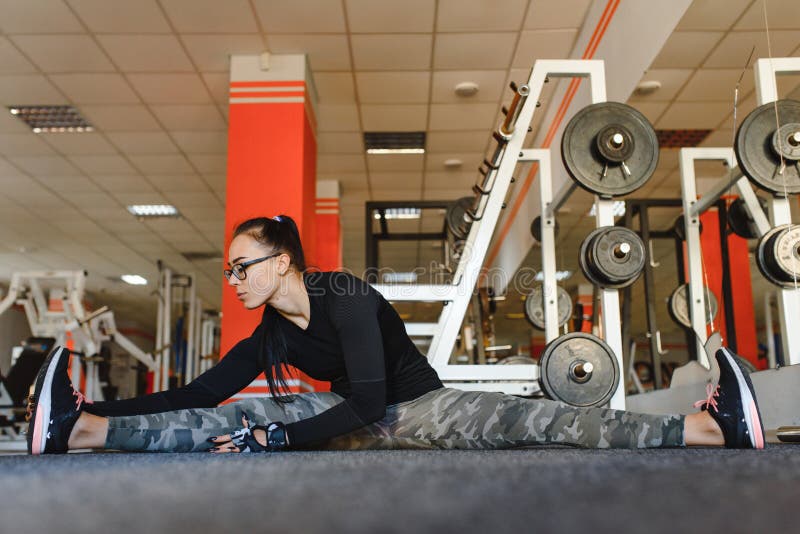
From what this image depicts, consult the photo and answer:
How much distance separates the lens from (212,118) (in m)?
5.77

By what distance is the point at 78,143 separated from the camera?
6.26m

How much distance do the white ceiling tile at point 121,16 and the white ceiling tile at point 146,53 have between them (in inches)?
3.9

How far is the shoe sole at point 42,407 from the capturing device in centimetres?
155

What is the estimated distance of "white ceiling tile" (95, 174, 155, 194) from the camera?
712cm

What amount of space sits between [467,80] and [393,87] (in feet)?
1.86

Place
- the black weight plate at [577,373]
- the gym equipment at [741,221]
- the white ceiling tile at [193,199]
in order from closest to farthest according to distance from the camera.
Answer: the black weight plate at [577,373], the gym equipment at [741,221], the white ceiling tile at [193,199]

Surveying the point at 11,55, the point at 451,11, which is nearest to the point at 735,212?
the point at 451,11

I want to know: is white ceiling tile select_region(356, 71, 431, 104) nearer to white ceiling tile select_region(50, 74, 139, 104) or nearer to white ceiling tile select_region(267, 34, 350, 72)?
white ceiling tile select_region(267, 34, 350, 72)

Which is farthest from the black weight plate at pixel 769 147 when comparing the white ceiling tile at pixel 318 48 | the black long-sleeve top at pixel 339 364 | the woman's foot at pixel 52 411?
the white ceiling tile at pixel 318 48

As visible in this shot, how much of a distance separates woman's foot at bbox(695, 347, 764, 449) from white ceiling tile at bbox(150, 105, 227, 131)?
483 cm

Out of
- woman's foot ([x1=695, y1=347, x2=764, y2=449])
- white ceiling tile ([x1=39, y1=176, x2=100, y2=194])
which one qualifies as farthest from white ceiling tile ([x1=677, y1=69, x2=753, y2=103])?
white ceiling tile ([x1=39, y1=176, x2=100, y2=194])

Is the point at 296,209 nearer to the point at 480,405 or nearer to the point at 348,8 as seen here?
the point at 348,8

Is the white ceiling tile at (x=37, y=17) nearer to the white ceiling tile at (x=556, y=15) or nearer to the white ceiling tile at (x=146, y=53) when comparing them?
the white ceiling tile at (x=146, y=53)

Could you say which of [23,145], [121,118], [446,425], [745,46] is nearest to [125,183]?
[23,145]
